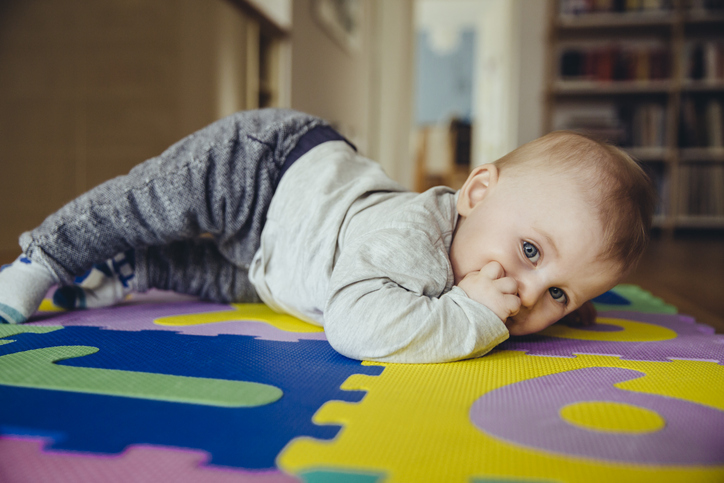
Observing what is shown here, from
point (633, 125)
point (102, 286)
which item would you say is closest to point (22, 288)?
point (102, 286)

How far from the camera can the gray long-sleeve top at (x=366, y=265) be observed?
0.60m

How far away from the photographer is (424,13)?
641 cm

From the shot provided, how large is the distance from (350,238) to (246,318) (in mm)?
234

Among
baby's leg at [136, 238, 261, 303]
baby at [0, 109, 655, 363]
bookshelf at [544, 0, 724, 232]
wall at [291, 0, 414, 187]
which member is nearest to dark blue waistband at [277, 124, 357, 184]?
baby at [0, 109, 655, 363]

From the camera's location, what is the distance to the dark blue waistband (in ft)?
2.96

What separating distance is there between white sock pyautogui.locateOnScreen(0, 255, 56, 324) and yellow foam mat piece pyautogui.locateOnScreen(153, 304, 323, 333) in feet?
0.55

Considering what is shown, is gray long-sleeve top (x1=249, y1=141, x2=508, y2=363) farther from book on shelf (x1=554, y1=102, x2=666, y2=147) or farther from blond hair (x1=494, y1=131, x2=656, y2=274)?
book on shelf (x1=554, y1=102, x2=666, y2=147)

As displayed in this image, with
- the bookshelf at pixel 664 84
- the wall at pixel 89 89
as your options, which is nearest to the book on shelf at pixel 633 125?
the bookshelf at pixel 664 84

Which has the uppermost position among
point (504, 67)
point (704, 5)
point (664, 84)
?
point (704, 5)

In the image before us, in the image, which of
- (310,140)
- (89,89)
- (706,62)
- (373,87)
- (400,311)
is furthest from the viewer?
(373,87)

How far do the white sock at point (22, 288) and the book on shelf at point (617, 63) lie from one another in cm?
332

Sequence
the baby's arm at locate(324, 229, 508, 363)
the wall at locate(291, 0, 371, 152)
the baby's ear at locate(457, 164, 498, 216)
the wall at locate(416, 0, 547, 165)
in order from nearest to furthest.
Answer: the baby's arm at locate(324, 229, 508, 363)
the baby's ear at locate(457, 164, 498, 216)
the wall at locate(291, 0, 371, 152)
the wall at locate(416, 0, 547, 165)

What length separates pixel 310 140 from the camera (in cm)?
92

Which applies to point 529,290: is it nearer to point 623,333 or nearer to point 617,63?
point 623,333
